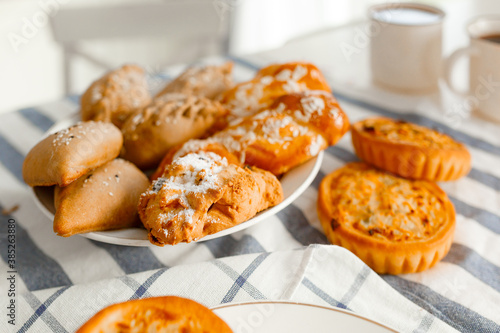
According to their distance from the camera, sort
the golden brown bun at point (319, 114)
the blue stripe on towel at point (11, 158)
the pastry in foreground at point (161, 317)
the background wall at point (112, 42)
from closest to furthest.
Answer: the pastry in foreground at point (161, 317), the golden brown bun at point (319, 114), the blue stripe on towel at point (11, 158), the background wall at point (112, 42)

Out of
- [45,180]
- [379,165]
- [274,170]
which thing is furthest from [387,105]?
[45,180]

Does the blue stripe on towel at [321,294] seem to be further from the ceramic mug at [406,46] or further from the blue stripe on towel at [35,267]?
the ceramic mug at [406,46]

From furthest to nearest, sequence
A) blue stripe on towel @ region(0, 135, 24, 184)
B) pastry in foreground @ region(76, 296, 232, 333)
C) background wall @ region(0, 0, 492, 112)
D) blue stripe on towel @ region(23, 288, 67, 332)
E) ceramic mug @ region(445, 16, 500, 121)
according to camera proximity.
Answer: background wall @ region(0, 0, 492, 112) < ceramic mug @ region(445, 16, 500, 121) < blue stripe on towel @ region(0, 135, 24, 184) < blue stripe on towel @ region(23, 288, 67, 332) < pastry in foreground @ region(76, 296, 232, 333)

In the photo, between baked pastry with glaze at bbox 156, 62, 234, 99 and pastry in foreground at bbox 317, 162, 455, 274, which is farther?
baked pastry with glaze at bbox 156, 62, 234, 99

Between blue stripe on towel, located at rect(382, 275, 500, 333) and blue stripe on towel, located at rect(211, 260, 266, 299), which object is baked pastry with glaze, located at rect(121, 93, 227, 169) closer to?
blue stripe on towel, located at rect(211, 260, 266, 299)

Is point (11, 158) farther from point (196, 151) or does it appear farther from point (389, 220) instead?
point (389, 220)

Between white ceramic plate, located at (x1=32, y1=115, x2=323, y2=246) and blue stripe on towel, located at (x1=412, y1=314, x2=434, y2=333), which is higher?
white ceramic plate, located at (x1=32, y1=115, x2=323, y2=246)

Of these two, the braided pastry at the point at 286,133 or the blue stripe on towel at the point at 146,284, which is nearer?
the blue stripe on towel at the point at 146,284

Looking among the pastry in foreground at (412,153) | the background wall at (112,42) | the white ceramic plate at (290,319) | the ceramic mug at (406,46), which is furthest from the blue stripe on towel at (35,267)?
the background wall at (112,42)

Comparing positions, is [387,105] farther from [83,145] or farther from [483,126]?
[83,145]

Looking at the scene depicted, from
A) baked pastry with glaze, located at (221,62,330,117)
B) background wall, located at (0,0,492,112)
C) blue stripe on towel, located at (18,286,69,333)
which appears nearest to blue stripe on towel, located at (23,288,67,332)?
blue stripe on towel, located at (18,286,69,333)
